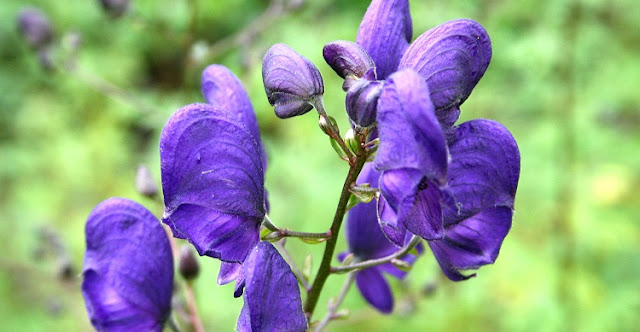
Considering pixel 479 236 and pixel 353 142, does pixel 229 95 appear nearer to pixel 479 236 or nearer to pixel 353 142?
pixel 353 142

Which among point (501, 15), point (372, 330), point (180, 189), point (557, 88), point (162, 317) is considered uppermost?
point (180, 189)

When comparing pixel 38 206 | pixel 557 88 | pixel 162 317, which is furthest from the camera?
pixel 38 206

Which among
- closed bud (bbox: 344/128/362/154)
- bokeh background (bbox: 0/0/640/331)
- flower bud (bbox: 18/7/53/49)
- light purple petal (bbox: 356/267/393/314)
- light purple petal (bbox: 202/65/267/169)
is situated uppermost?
light purple petal (bbox: 202/65/267/169)

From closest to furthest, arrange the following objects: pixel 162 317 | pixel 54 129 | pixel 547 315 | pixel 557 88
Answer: pixel 162 317 < pixel 547 315 < pixel 557 88 < pixel 54 129

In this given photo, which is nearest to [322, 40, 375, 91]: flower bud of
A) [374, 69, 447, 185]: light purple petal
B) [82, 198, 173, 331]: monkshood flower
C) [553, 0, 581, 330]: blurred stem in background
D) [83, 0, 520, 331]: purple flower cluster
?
[83, 0, 520, 331]: purple flower cluster

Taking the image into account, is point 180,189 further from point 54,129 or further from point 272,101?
point 54,129

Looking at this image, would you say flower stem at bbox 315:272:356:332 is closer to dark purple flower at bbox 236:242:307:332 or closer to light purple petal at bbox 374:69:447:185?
dark purple flower at bbox 236:242:307:332

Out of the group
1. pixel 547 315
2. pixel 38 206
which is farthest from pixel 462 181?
pixel 38 206
